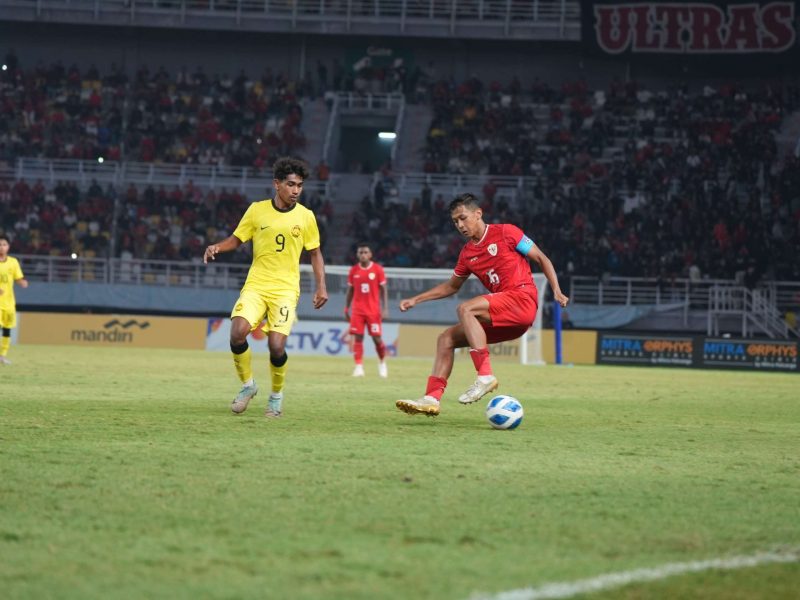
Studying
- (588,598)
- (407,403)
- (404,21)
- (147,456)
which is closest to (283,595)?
(588,598)

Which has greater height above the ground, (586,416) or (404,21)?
(404,21)

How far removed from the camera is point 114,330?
122 feet

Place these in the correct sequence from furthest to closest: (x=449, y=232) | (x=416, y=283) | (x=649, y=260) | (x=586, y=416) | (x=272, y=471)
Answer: (x=449, y=232), (x=649, y=260), (x=416, y=283), (x=586, y=416), (x=272, y=471)

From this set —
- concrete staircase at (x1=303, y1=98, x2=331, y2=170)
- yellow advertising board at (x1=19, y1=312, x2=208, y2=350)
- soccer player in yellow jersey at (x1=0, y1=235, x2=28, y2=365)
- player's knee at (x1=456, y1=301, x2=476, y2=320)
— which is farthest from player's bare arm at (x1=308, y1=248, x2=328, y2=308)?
concrete staircase at (x1=303, y1=98, x2=331, y2=170)

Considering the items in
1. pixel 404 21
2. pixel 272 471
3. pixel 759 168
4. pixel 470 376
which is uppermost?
pixel 404 21

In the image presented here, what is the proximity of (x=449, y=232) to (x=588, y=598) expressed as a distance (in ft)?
126

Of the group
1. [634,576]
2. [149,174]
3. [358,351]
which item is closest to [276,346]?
[634,576]

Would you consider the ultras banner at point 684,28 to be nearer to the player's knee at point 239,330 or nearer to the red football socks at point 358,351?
the red football socks at point 358,351

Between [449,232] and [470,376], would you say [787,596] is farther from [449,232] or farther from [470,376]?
[449,232]

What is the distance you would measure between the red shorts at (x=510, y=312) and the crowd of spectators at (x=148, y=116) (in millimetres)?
35065

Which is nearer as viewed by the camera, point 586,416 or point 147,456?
point 147,456

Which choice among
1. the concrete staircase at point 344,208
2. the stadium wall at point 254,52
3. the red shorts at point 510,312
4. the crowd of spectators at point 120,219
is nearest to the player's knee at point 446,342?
the red shorts at point 510,312

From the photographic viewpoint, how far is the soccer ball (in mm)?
10742

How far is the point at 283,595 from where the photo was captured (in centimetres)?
426
